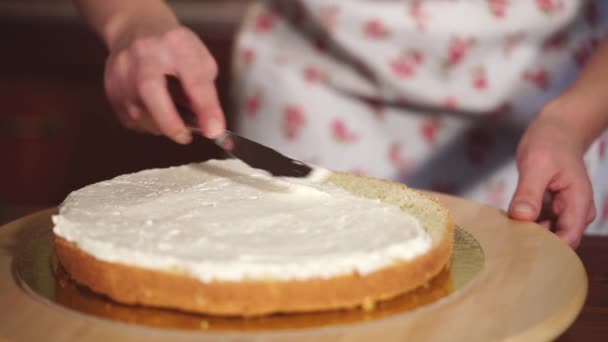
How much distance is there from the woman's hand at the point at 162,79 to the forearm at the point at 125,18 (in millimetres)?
36

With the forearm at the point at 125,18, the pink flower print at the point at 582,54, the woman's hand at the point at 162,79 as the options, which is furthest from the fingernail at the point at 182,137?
the pink flower print at the point at 582,54

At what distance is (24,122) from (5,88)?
0.43 ft

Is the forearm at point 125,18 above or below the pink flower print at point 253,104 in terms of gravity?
above

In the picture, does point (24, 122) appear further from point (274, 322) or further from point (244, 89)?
point (274, 322)

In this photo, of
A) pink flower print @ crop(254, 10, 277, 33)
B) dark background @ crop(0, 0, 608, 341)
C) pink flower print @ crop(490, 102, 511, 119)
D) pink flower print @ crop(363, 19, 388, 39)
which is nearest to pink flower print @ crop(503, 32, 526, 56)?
pink flower print @ crop(490, 102, 511, 119)

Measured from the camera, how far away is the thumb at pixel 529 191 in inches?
45.3

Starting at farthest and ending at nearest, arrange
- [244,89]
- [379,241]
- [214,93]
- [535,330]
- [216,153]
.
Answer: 1. [216,153]
2. [244,89]
3. [214,93]
4. [379,241]
5. [535,330]

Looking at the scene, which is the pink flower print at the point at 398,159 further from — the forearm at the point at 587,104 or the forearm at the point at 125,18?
the forearm at the point at 125,18

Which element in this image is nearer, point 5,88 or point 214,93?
point 214,93

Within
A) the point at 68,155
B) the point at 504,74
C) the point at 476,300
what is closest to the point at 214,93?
the point at 476,300

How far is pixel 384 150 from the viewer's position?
176 centimetres

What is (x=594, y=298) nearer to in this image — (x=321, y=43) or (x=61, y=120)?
(x=321, y=43)

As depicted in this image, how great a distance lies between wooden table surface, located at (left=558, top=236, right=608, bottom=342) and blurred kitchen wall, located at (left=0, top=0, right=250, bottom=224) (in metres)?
1.67

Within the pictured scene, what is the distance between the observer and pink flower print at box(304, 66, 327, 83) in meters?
1.71
